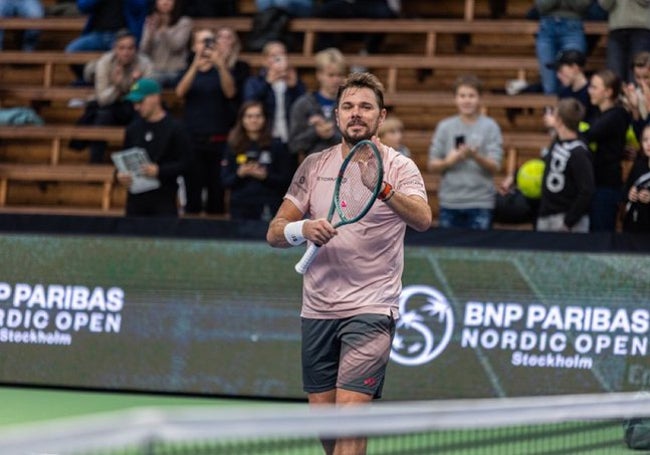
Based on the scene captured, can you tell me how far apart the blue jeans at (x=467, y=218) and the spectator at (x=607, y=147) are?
0.82 m

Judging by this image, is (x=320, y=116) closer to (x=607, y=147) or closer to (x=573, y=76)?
(x=607, y=147)

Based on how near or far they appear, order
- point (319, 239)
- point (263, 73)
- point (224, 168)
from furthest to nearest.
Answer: point (263, 73), point (224, 168), point (319, 239)

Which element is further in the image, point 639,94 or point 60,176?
point 60,176

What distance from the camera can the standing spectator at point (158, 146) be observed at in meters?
12.3

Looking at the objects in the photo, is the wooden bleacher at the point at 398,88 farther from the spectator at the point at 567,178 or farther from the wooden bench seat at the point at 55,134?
the spectator at the point at 567,178

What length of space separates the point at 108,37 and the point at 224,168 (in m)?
4.98

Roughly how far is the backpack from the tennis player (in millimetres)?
9201

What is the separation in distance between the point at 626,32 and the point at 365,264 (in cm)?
719

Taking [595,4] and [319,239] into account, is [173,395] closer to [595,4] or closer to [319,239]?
[319,239]

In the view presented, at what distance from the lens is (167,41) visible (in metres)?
15.2

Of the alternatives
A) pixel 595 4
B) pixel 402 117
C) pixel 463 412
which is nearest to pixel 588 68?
pixel 595 4

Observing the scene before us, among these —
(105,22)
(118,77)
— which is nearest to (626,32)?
(118,77)

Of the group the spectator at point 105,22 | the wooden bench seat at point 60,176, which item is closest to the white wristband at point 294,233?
the wooden bench seat at point 60,176

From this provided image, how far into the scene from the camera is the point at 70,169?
15.9 m
